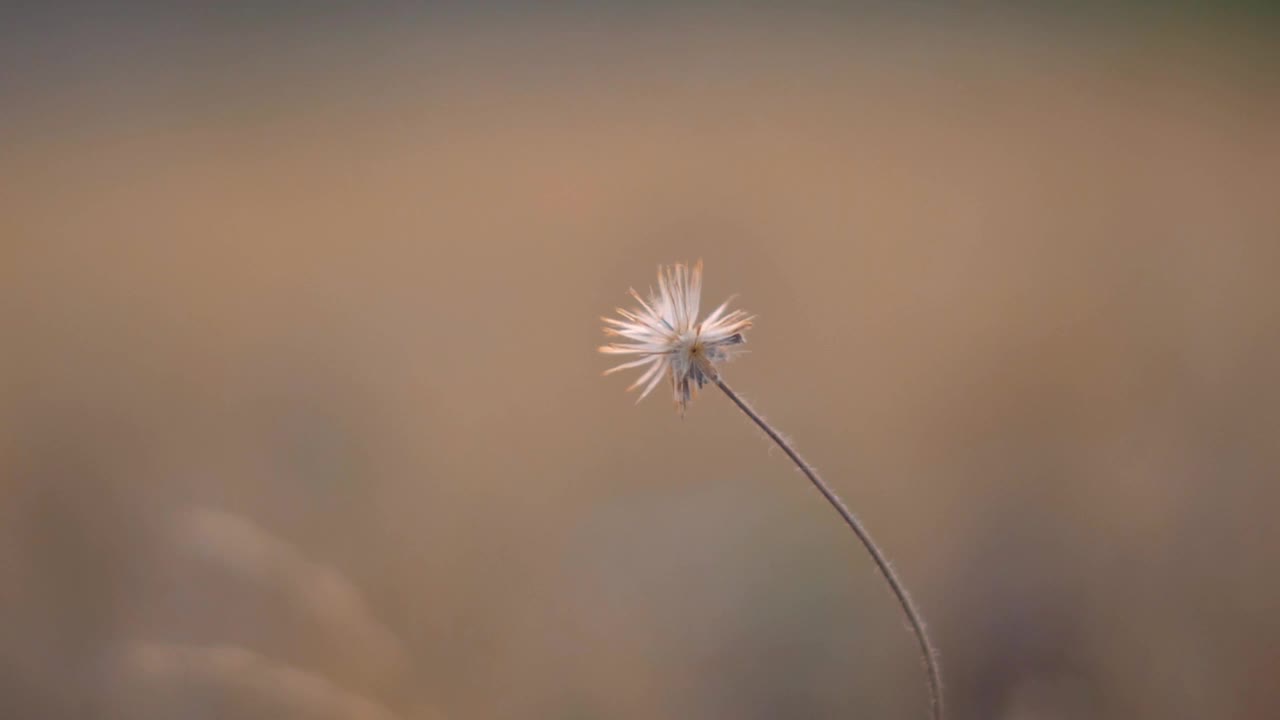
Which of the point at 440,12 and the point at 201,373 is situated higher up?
the point at 440,12

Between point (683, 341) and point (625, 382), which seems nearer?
point (683, 341)

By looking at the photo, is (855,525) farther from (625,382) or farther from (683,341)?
(625,382)

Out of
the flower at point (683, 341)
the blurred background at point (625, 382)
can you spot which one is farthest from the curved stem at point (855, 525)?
the blurred background at point (625, 382)

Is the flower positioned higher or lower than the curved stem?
higher

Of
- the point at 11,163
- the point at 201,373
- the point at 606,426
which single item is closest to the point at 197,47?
the point at 11,163

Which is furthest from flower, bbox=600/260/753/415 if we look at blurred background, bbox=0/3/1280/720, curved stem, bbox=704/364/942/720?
blurred background, bbox=0/3/1280/720

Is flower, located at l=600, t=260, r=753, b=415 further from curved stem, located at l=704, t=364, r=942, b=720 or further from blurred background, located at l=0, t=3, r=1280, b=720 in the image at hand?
blurred background, located at l=0, t=3, r=1280, b=720

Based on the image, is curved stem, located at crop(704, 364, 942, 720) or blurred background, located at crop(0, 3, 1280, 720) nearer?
curved stem, located at crop(704, 364, 942, 720)

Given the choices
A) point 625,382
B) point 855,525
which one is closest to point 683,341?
point 855,525

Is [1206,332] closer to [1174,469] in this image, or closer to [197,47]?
[1174,469]
